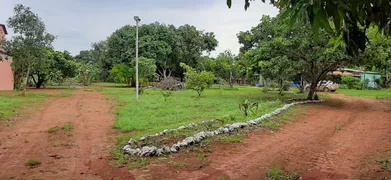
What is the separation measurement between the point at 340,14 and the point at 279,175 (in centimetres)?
318

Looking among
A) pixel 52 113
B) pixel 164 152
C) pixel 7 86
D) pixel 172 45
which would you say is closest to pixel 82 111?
pixel 52 113

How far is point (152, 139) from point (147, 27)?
30244 mm

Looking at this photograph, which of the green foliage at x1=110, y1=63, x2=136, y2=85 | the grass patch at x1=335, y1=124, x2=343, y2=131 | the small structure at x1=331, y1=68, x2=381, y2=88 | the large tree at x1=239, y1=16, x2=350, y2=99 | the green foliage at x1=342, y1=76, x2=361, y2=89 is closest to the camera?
the grass patch at x1=335, y1=124, x2=343, y2=131

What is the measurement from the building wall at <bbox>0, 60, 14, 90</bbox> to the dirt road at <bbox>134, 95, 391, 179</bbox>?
2093 cm

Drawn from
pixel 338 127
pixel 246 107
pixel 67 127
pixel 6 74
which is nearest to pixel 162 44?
pixel 6 74

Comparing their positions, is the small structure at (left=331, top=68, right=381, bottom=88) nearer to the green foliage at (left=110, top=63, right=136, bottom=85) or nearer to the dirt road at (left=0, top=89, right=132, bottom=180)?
the green foliage at (left=110, top=63, right=136, bottom=85)

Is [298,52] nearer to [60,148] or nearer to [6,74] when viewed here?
[60,148]

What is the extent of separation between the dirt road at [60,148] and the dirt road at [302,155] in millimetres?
1021

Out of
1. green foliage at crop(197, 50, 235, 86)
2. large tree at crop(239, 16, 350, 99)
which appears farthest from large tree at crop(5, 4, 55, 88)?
green foliage at crop(197, 50, 235, 86)

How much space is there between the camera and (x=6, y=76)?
23953 millimetres

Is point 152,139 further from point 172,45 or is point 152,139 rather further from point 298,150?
point 172,45

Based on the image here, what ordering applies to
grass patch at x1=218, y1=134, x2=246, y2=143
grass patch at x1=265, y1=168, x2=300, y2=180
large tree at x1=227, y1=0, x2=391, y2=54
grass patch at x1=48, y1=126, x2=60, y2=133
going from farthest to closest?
grass patch at x1=48, y1=126, x2=60, y2=133 < grass patch at x1=218, y1=134, x2=246, y2=143 < grass patch at x1=265, y1=168, x2=300, y2=180 < large tree at x1=227, y1=0, x2=391, y2=54

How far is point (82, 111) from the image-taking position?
1278cm

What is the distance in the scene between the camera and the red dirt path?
504cm
